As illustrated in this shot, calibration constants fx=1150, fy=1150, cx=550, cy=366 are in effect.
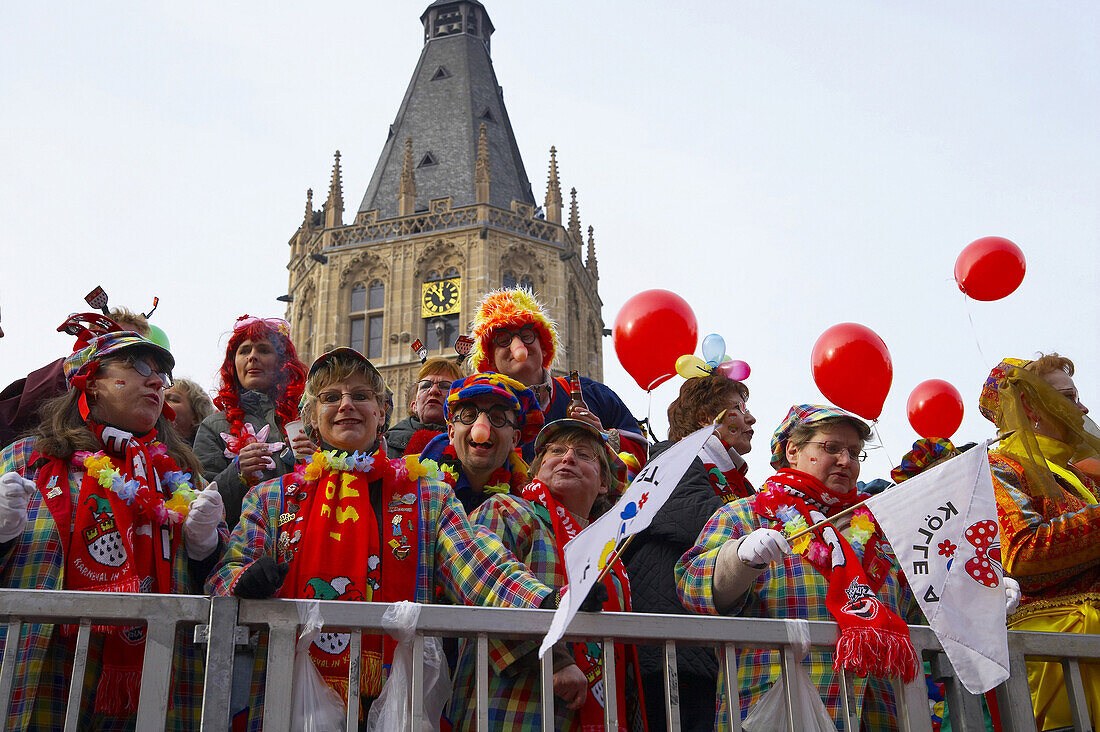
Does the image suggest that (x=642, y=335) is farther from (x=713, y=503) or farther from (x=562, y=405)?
(x=713, y=503)

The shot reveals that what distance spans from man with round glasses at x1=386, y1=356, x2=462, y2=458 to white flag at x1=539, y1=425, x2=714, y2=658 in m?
1.84

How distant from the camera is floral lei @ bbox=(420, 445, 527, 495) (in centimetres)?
418

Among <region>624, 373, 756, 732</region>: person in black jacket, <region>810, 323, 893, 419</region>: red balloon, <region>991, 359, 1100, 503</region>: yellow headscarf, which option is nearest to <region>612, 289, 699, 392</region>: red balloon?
<region>810, 323, 893, 419</region>: red balloon

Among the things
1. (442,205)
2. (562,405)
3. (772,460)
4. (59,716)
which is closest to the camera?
(59,716)

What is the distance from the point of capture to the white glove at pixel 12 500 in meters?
3.13

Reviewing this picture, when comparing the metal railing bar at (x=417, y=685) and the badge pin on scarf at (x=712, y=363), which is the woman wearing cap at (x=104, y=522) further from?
the badge pin on scarf at (x=712, y=363)

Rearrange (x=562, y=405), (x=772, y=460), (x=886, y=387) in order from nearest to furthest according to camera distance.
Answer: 1. (x=772, y=460)
2. (x=562, y=405)
3. (x=886, y=387)

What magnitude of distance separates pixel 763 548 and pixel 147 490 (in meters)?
1.86

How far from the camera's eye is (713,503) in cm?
425

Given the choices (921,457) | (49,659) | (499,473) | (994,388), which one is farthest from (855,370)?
(49,659)

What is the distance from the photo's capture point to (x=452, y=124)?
142 ft

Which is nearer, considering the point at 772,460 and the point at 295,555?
the point at 295,555

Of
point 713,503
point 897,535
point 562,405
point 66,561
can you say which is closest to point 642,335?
point 562,405

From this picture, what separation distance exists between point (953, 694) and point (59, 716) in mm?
2535
